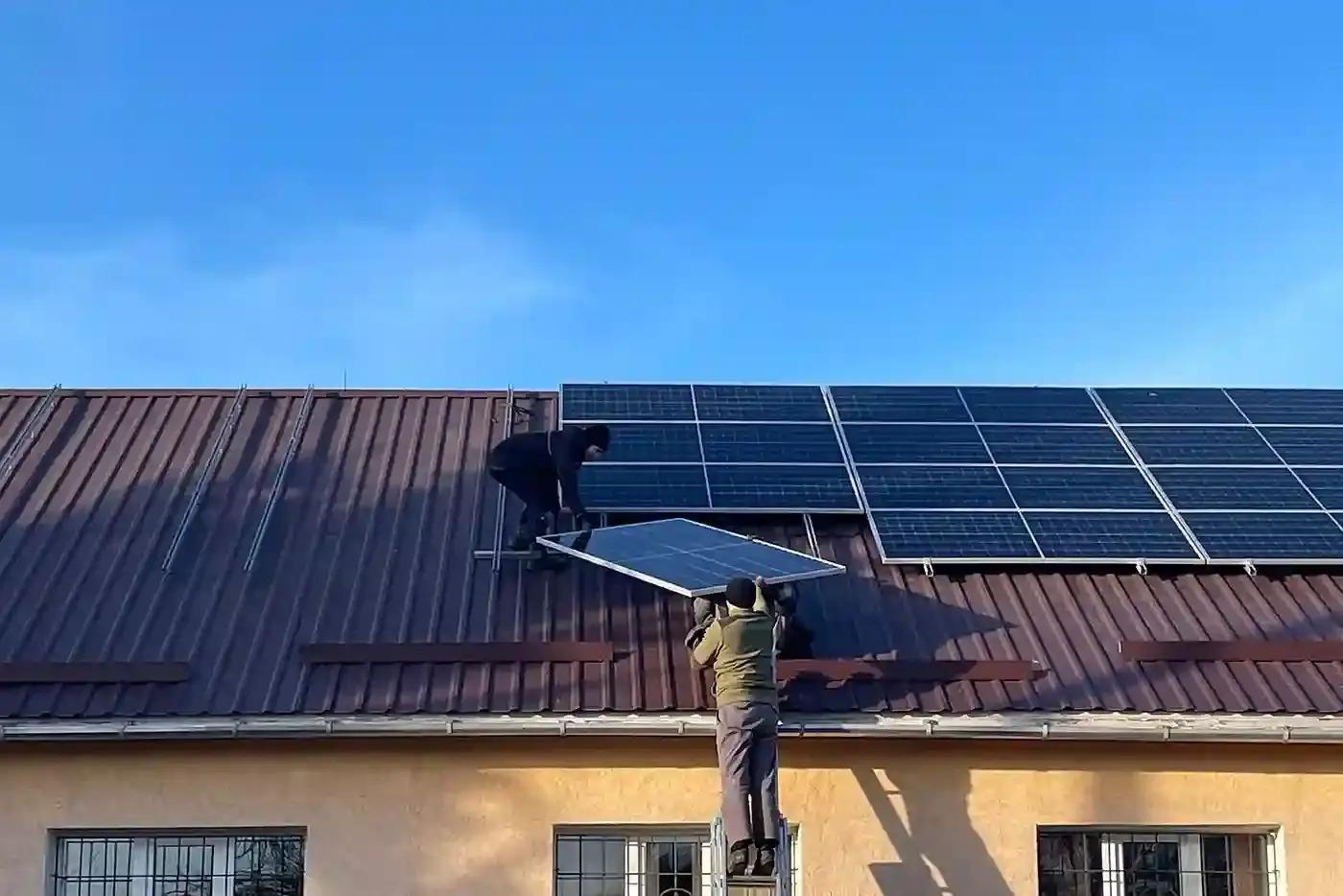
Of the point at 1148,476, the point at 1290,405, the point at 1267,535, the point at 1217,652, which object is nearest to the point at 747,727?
the point at 1217,652

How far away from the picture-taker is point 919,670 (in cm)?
991

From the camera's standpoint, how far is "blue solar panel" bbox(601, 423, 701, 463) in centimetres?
1284

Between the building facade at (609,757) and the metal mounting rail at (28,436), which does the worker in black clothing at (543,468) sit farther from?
the metal mounting rail at (28,436)

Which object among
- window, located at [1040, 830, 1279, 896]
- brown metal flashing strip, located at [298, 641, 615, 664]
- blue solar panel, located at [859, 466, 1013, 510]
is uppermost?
blue solar panel, located at [859, 466, 1013, 510]

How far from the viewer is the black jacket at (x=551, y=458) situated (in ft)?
37.7

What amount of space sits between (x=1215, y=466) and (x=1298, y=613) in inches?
88.8

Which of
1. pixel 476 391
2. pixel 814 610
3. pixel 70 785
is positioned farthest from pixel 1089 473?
pixel 70 785

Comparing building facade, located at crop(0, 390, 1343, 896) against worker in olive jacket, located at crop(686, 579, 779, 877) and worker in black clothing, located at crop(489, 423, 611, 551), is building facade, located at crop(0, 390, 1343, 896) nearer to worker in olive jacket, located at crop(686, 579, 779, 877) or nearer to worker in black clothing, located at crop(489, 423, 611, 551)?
worker in olive jacket, located at crop(686, 579, 779, 877)

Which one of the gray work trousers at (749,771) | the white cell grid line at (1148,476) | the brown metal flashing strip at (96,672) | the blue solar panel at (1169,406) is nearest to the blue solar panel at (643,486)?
the gray work trousers at (749,771)

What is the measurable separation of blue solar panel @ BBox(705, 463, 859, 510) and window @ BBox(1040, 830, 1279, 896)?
347 cm

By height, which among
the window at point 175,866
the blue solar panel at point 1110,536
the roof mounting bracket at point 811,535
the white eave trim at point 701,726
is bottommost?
the window at point 175,866

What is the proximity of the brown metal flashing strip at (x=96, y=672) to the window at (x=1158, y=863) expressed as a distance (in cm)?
607

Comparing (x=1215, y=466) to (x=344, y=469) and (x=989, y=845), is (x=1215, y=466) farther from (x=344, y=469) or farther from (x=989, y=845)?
(x=344, y=469)

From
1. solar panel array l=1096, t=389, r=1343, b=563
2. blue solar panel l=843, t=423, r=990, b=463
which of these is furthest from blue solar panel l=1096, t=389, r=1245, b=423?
blue solar panel l=843, t=423, r=990, b=463
